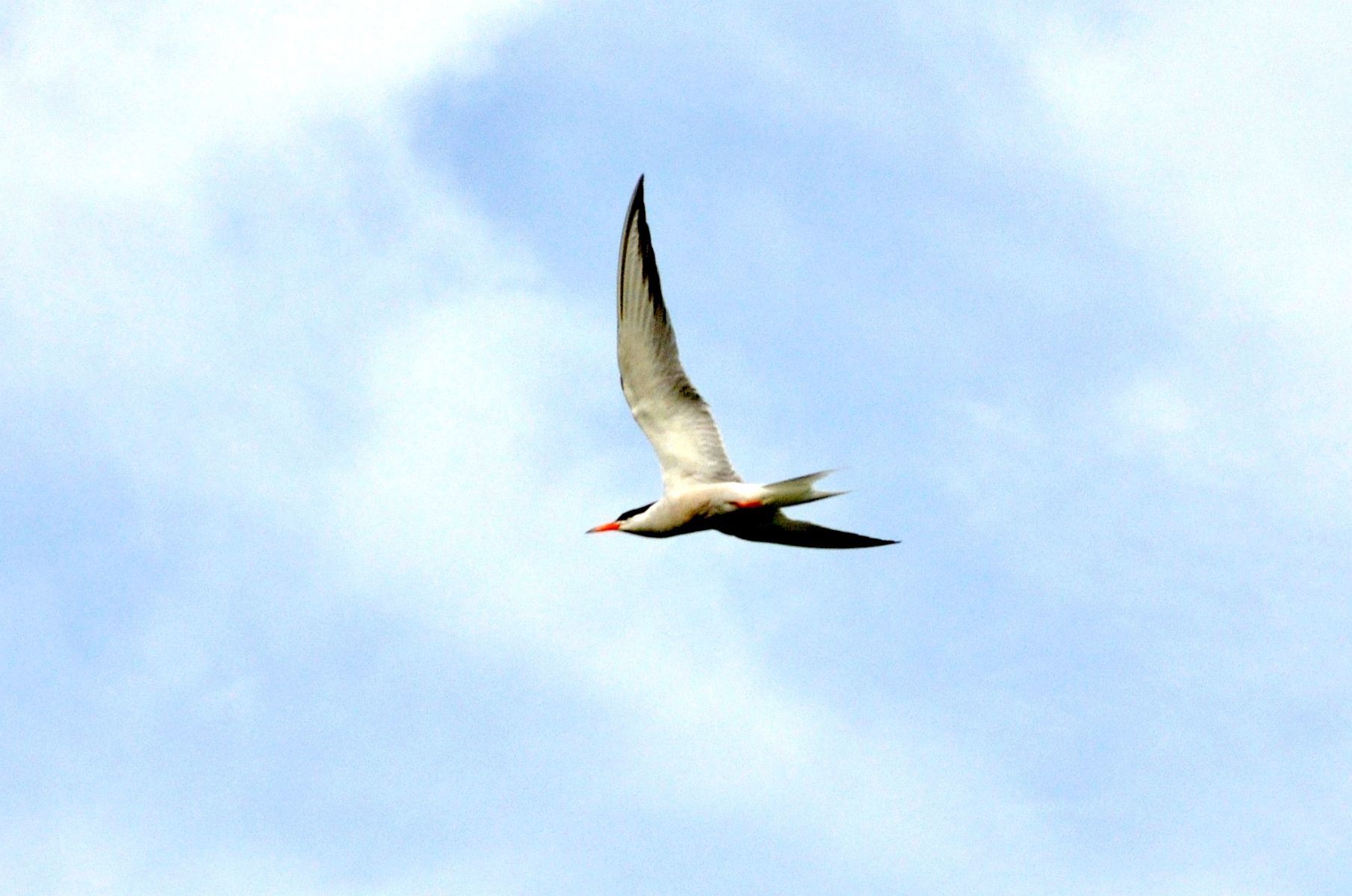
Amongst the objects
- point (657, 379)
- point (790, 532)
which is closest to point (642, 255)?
point (657, 379)

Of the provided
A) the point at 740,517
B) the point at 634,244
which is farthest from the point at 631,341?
the point at 740,517

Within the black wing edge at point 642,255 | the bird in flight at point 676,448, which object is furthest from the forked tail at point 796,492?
the black wing edge at point 642,255

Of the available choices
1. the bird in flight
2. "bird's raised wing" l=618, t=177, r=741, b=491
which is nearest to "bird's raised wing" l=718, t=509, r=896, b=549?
the bird in flight

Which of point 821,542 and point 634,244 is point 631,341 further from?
point 821,542

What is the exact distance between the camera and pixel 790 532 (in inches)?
706

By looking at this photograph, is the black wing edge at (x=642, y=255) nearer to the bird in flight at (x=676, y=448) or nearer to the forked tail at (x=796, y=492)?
the bird in flight at (x=676, y=448)

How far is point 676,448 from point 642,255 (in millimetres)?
2139

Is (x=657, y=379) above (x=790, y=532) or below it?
above

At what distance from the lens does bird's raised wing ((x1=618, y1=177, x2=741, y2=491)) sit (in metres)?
16.9

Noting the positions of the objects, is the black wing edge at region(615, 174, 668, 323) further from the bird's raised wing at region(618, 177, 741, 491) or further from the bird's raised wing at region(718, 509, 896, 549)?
the bird's raised wing at region(718, 509, 896, 549)

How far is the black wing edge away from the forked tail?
199 centimetres

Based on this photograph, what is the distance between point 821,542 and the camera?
709 inches

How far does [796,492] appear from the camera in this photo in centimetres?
1677

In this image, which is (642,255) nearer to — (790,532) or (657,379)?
(657,379)
